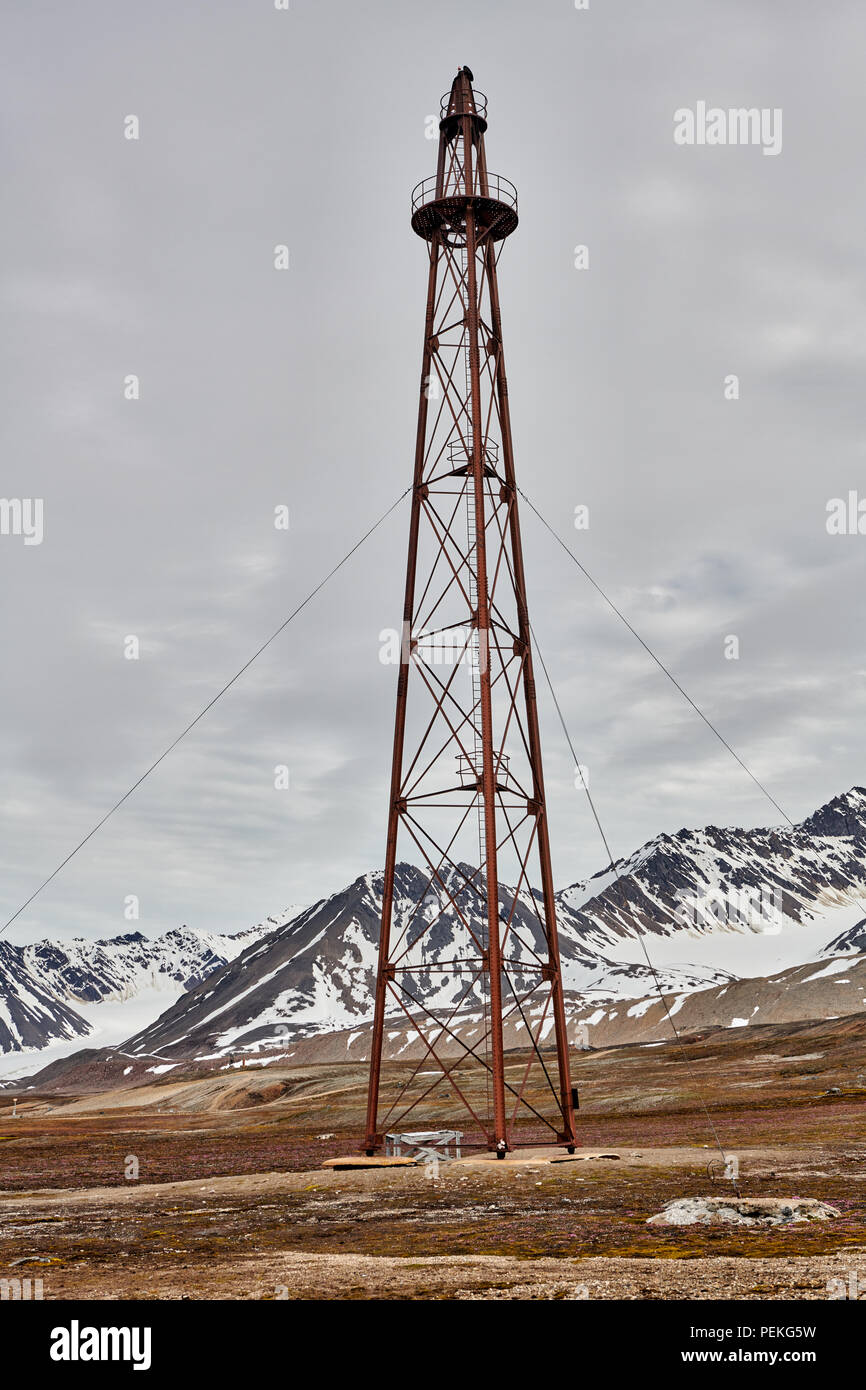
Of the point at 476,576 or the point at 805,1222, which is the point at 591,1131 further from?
the point at 805,1222

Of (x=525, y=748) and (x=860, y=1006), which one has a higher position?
(x=525, y=748)

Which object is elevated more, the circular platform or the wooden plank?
the circular platform

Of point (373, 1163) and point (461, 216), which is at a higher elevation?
point (461, 216)

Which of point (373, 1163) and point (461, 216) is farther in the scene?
point (461, 216)

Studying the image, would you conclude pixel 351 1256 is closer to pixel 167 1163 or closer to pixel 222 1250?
pixel 222 1250

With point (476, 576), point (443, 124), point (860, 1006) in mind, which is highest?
point (443, 124)

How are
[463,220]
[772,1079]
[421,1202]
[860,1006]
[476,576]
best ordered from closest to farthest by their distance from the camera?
[421,1202], [476,576], [463,220], [772,1079], [860,1006]

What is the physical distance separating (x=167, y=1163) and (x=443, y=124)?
38.1m

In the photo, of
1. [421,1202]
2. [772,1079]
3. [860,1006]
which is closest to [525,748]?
[421,1202]

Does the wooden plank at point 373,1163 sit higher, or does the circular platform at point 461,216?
the circular platform at point 461,216

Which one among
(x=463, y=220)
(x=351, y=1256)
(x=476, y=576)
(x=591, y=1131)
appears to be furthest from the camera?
(x=591, y=1131)
